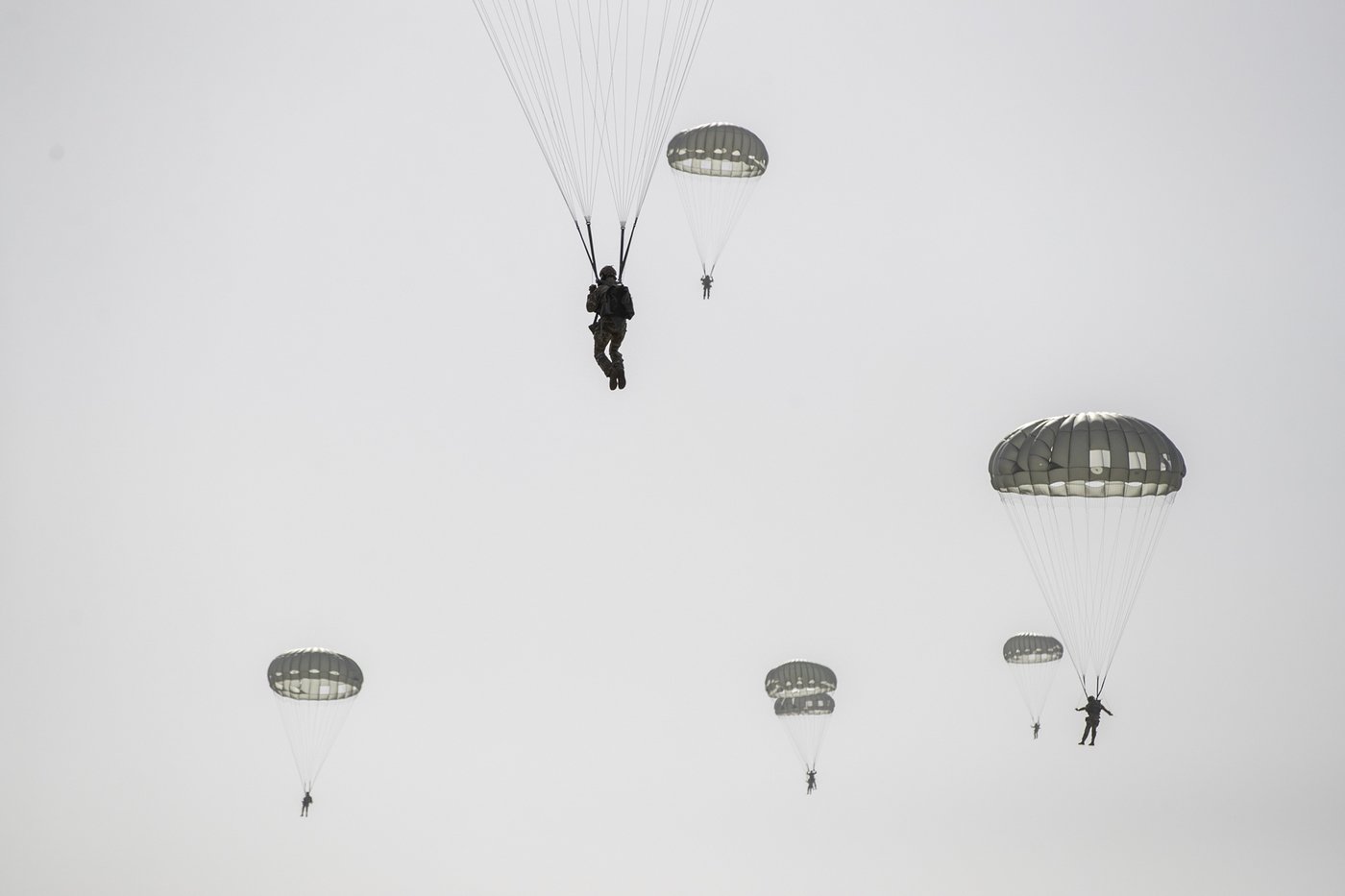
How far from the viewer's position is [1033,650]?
30.7 metres

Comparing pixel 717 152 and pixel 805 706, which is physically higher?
pixel 717 152

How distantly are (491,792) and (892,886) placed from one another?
534 inches

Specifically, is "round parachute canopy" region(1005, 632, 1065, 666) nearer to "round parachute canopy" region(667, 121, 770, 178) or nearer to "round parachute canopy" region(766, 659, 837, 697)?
"round parachute canopy" region(766, 659, 837, 697)

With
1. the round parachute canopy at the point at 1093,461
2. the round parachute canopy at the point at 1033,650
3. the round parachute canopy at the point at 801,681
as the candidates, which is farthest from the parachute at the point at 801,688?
the round parachute canopy at the point at 1093,461

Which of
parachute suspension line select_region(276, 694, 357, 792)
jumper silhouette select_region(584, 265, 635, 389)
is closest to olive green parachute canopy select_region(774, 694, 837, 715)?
jumper silhouette select_region(584, 265, 635, 389)

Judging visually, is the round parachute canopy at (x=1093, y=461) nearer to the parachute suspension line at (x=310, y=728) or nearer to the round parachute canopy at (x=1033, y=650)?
the round parachute canopy at (x=1033, y=650)

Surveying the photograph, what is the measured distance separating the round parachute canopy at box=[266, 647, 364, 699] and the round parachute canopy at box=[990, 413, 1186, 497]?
13.5m

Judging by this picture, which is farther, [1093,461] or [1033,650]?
[1033,650]

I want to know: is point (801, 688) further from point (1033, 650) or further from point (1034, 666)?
point (1034, 666)

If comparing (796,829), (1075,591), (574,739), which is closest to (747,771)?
(796,829)

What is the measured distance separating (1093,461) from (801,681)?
42.2 feet

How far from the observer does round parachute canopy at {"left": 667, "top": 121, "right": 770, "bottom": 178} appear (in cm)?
2544

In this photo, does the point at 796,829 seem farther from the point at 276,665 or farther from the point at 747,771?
the point at 276,665

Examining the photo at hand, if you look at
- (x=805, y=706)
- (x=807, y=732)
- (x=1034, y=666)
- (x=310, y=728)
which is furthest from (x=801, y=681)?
(x=310, y=728)
